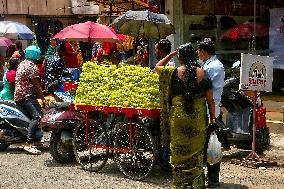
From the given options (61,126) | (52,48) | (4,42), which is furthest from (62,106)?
(4,42)

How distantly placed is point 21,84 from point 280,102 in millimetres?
5543

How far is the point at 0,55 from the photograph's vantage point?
15469 mm

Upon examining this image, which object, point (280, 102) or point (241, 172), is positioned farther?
point (280, 102)

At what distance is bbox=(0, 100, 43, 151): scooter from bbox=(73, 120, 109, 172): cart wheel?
5.26 feet

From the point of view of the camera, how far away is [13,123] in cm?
961

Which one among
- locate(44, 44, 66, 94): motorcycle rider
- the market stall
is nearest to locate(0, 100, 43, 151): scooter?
locate(44, 44, 66, 94): motorcycle rider

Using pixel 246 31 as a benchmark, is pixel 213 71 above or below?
below

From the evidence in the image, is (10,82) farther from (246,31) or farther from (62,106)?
(246,31)

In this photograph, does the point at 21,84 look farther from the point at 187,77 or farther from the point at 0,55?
the point at 0,55

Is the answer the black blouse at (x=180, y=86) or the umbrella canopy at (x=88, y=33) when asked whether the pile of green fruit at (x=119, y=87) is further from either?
the umbrella canopy at (x=88, y=33)

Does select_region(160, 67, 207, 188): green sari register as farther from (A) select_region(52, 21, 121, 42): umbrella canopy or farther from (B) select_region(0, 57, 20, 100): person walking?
(A) select_region(52, 21, 121, 42): umbrella canopy

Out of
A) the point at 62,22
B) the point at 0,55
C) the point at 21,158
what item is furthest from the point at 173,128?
the point at 62,22

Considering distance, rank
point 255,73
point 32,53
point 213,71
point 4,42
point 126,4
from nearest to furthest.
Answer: point 213,71
point 255,73
point 32,53
point 126,4
point 4,42

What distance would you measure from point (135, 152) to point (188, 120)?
1719mm
